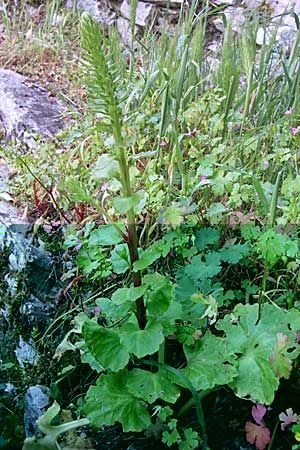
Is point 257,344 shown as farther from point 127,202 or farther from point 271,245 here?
point 127,202

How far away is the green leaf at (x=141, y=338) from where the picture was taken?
1004mm

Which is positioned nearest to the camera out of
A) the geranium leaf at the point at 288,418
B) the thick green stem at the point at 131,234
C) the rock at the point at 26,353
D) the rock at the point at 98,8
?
the thick green stem at the point at 131,234

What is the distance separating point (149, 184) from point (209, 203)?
0.19 meters

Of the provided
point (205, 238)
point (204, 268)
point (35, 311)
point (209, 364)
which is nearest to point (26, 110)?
point (35, 311)

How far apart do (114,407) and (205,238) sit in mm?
487

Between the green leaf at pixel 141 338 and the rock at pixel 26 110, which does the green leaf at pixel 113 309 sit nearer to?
the green leaf at pixel 141 338

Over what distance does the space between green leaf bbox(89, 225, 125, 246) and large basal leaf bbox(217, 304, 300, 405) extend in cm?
29

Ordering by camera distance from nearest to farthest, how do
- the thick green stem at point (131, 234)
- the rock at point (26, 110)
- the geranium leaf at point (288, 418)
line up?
the thick green stem at point (131, 234), the geranium leaf at point (288, 418), the rock at point (26, 110)

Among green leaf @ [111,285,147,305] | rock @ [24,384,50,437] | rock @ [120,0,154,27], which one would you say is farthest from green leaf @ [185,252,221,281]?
rock @ [120,0,154,27]

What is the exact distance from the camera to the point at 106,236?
3.53ft

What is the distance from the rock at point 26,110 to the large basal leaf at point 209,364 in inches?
54.0

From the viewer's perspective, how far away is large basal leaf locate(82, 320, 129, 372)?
103 centimetres

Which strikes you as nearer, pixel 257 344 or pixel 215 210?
pixel 257 344

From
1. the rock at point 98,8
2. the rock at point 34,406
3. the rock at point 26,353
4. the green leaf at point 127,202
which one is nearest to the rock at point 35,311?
the rock at point 26,353
